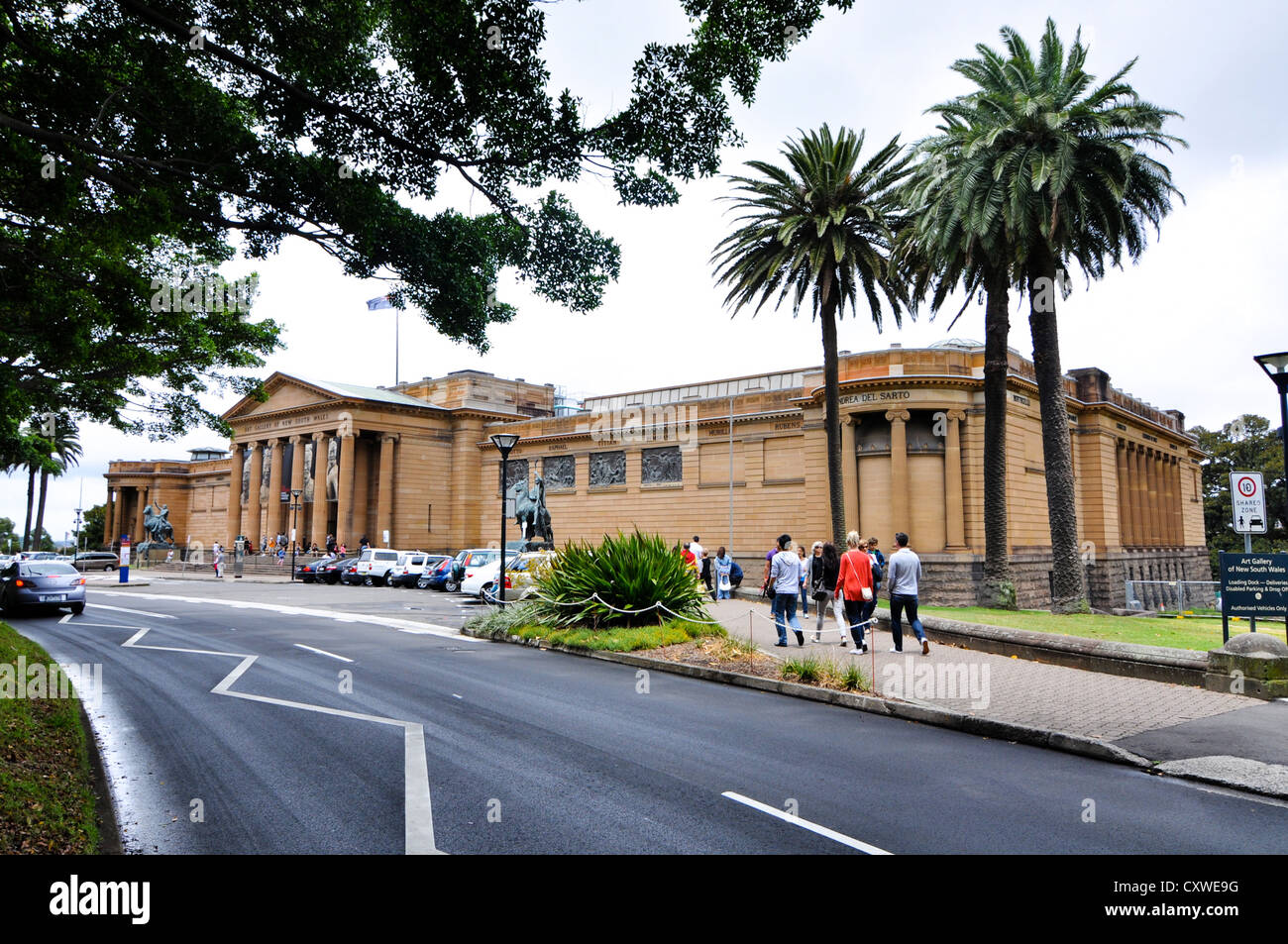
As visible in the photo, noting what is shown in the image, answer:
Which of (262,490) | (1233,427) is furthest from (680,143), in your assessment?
(1233,427)

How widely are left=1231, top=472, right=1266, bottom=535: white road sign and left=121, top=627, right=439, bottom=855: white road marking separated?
Answer: 592 inches

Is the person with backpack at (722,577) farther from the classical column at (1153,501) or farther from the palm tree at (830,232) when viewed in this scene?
the classical column at (1153,501)

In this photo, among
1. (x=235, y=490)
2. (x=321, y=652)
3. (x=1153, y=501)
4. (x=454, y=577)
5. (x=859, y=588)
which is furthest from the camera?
(x=235, y=490)

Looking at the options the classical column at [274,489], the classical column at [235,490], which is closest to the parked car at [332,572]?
the classical column at [274,489]

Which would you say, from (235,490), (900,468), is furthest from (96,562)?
(900,468)

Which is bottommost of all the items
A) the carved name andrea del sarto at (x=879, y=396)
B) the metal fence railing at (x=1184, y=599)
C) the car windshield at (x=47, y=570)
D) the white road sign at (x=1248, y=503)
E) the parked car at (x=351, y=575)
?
the metal fence railing at (x=1184, y=599)

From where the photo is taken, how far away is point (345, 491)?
54.0 metres

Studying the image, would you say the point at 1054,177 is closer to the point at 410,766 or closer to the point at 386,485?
the point at 410,766

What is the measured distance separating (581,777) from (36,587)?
21.1 meters

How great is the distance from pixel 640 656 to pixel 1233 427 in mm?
74409

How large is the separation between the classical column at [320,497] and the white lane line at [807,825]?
53000 mm

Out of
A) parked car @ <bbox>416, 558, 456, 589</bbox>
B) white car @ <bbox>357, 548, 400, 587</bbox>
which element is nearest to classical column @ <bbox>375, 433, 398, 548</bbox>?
white car @ <bbox>357, 548, 400, 587</bbox>

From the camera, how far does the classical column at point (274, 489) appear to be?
195 ft
